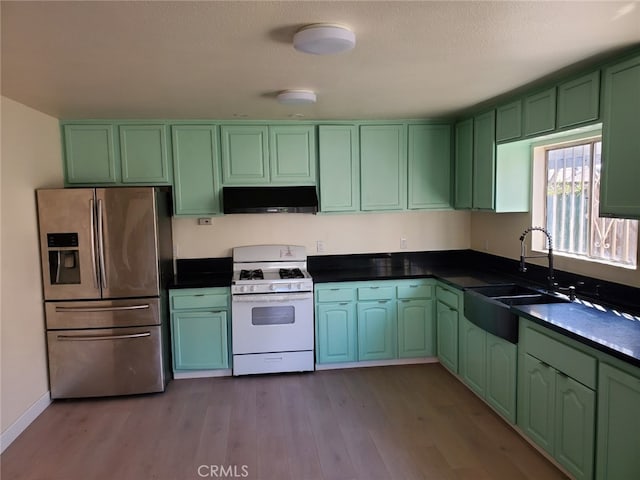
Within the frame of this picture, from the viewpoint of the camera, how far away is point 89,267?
3.52 metres

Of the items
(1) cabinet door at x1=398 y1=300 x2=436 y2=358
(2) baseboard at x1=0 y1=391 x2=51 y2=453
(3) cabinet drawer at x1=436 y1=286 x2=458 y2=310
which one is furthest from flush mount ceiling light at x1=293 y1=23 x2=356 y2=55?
(2) baseboard at x1=0 y1=391 x2=51 y2=453

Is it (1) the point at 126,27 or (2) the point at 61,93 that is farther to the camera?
(2) the point at 61,93

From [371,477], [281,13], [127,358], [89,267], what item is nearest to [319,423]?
[371,477]

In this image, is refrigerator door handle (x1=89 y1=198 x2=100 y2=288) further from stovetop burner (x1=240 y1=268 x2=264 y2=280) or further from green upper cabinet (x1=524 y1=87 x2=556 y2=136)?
green upper cabinet (x1=524 y1=87 x2=556 y2=136)

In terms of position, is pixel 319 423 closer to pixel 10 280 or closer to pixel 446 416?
pixel 446 416

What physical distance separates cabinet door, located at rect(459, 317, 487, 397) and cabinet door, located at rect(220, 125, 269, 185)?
2.24 metres

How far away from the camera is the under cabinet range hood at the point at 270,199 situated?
13.1ft

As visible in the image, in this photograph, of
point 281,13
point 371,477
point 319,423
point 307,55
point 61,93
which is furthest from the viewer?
point 319,423

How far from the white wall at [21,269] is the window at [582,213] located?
400cm

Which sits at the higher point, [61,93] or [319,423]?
[61,93]

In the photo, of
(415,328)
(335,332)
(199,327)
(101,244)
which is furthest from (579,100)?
(101,244)

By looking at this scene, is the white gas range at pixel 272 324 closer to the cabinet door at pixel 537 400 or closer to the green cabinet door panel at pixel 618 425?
the cabinet door at pixel 537 400

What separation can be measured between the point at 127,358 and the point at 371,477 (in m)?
2.23

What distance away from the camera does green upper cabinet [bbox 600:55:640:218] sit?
7.44ft
